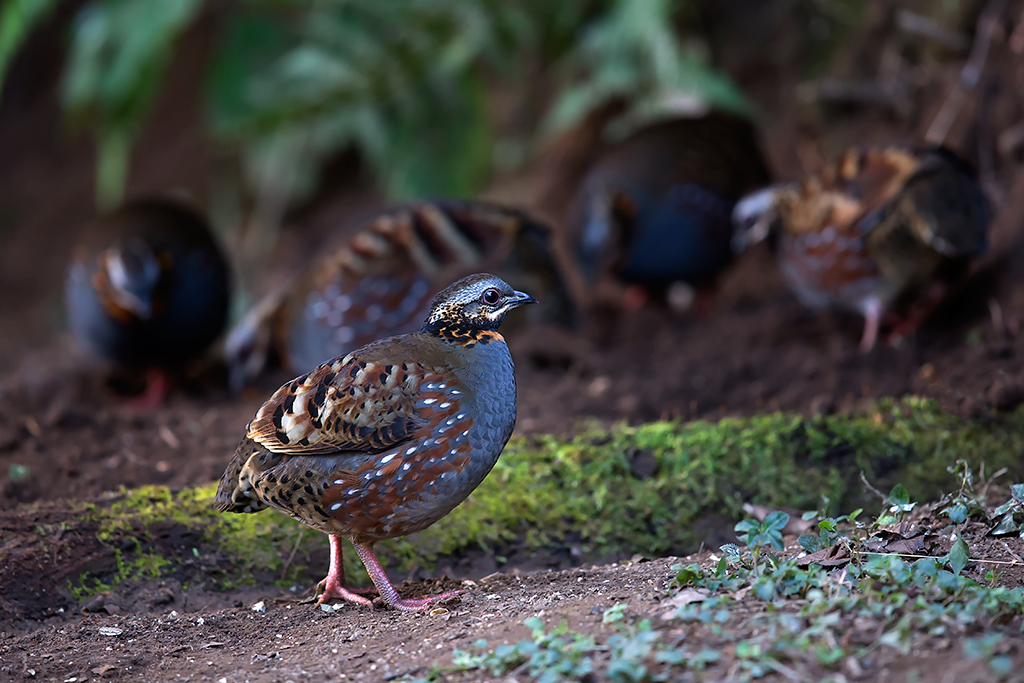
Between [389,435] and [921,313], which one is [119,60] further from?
[921,313]

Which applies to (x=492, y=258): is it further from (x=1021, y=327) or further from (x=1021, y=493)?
(x=1021, y=493)

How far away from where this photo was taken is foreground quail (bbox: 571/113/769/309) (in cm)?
716

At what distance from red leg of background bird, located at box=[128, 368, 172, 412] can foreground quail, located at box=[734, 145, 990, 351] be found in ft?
13.1

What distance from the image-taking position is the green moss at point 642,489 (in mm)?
3906

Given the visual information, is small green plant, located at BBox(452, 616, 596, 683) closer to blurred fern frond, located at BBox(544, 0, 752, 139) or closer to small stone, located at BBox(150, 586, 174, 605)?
small stone, located at BBox(150, 586, 174, 605)

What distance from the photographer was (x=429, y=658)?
2.79 meters

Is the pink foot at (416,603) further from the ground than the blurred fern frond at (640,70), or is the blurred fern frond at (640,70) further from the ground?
the blurred fern frond at (640,70)

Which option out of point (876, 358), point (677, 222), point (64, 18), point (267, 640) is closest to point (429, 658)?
point (267, 640)

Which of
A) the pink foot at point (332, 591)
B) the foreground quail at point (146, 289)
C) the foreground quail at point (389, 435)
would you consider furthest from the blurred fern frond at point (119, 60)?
the pink foot at point (332, 591)

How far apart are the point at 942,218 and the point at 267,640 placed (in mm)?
3645

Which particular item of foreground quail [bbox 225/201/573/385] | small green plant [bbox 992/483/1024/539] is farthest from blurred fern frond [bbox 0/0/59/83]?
small green plant [bbox 992/483/1024/539]

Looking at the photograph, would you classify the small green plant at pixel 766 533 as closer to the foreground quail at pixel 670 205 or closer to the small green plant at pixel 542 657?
the small green plant at pixel 542 657

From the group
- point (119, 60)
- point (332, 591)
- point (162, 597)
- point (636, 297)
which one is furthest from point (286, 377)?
point (332, 591)

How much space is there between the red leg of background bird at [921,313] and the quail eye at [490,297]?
2850 millimetres
